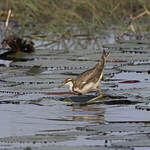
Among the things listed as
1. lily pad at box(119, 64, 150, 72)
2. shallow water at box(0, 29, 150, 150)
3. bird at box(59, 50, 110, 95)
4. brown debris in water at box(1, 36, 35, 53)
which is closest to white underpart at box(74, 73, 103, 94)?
bird at box(59, 50, 110, 95)

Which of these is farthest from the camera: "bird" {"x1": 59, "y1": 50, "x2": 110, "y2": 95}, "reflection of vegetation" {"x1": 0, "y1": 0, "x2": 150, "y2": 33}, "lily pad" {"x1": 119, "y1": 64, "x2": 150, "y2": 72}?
"reflection of vegetation" {"x1": 0, "y1": 0, "x2": 150, "y2": 33}

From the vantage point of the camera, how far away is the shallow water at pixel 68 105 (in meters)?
6.25

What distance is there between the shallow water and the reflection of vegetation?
293 cm

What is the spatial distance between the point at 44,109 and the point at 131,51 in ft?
18.8

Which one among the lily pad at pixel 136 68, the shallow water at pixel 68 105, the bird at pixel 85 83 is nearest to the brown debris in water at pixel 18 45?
the shallow water at pixel 68 105

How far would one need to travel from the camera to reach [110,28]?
17.2 meters

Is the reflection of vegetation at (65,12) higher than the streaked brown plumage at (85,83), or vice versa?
the reflection of vegetation at (65,12)

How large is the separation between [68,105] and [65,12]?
7.99m

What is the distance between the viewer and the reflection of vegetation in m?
15.8

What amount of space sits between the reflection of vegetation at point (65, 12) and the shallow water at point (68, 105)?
2925 millimetres

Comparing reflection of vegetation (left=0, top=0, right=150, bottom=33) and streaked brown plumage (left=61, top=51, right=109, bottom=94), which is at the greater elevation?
reflection of vegetation (left=0, top=0, right=150, bottom=33)

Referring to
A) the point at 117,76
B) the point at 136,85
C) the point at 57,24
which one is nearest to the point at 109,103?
the point at 136,85

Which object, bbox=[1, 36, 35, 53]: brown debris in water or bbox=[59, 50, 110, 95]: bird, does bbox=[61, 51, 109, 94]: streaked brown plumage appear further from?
bbox=[1, 36, 35, 53]: brown debris in water

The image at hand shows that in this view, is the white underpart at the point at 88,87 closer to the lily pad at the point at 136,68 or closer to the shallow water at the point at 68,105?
the shallow water at the point at 68,105
